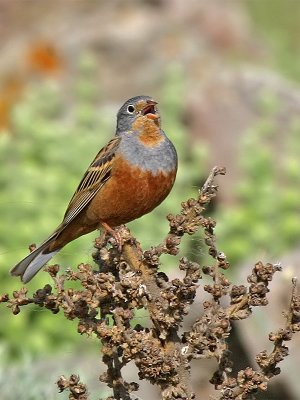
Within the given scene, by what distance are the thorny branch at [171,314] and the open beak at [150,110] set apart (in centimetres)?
152

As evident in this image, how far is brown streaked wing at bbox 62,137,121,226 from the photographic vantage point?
451cm

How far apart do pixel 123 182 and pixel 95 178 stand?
1.22ft

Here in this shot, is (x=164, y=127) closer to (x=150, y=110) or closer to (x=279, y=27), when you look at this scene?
(x=150, y=110)

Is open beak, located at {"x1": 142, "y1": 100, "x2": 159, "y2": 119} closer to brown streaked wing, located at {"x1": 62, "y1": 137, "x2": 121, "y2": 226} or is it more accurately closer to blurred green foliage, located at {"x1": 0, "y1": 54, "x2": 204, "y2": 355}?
brown streaked wing, located at {"x1": 62, "y1": 137, "x2": 121, "y2": 226}

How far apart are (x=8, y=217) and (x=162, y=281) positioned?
5.90m

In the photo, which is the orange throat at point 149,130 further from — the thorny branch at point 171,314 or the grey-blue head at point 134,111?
the thorny branch at point 171,314

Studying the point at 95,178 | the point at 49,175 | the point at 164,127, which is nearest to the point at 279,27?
the point at 164,127

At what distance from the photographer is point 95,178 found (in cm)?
463

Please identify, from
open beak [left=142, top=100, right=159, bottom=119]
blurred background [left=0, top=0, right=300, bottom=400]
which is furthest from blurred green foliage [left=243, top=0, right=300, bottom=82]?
open beak [left=142, top=100, right=159, bottom=119]

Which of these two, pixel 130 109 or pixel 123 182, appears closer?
pixel 123 182

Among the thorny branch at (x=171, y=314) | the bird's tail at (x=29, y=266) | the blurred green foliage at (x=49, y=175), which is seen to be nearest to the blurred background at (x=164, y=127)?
the blurred green foliage at (x=49, y=175)

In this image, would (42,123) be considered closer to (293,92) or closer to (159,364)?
(293,92)

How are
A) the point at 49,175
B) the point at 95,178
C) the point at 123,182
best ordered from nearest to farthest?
1. the point at 123,182
2. the point at 95,178
3. the point at 49,175

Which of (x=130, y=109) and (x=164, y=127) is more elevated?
(x=164, y=127)
